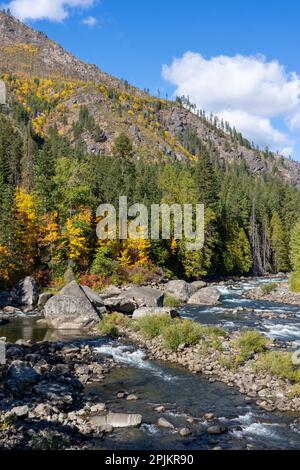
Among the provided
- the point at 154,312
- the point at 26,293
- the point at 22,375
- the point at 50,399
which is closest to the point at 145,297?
the point at 154,312

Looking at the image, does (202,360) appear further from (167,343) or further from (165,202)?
(165,202)

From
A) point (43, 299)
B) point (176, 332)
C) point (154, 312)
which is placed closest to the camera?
point (176, 332)

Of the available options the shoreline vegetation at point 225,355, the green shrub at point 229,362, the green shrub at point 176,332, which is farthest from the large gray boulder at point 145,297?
the green shrub at point 229,362

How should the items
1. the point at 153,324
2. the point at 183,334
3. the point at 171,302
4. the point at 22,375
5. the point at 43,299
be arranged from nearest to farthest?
the point at 22,375, the point at 183,334, the point at 153,324, the point at 171,302, the point at 43,299

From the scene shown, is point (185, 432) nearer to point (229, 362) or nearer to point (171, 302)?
point (229, 362)

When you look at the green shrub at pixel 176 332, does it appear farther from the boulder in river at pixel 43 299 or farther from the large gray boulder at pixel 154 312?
the boulder in river at pixel 43 299

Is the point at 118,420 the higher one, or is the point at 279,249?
the point at 279,249

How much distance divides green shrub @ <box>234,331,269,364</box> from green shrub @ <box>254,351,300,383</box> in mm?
849

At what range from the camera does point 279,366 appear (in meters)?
21.3

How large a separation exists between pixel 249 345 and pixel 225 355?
154 centimetres

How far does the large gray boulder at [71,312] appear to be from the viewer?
3375 centimetres

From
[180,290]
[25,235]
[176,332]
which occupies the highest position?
[25,235]
